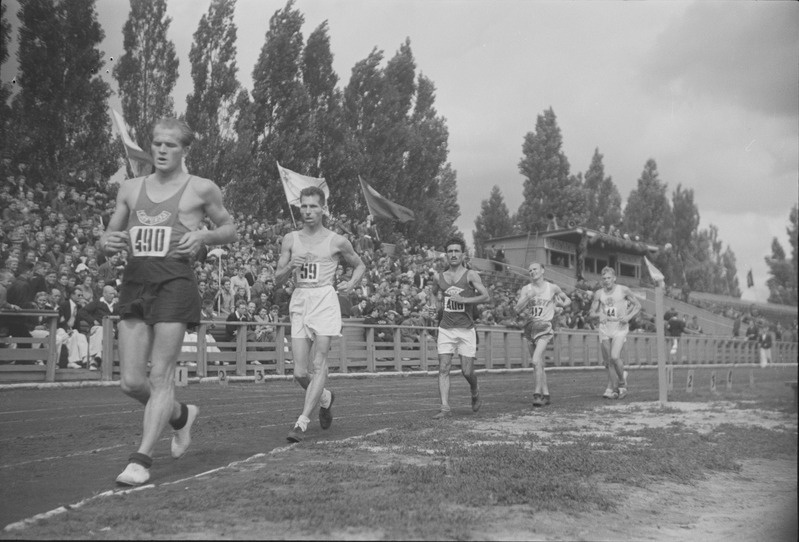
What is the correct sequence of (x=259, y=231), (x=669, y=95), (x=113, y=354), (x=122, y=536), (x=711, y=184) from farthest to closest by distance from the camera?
1. (x=259, y=231)
2. (x=113, y=354)
3. (x=669, y=95)
4. (x=711, y=184)
5. (x=122, y=536)

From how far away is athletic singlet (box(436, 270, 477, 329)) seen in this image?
9.77m

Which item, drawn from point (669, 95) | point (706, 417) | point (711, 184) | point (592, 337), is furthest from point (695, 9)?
point (592, 337)

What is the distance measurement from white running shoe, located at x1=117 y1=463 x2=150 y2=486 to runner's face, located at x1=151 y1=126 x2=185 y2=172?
1.76 meters

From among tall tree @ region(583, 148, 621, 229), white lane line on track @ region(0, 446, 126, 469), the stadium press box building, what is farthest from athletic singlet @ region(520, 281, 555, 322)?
tall tree @ region(583, 148, 621, 229)

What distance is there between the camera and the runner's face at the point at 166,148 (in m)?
5.10

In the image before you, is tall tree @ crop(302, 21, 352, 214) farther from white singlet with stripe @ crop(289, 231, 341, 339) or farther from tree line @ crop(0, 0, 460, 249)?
white singlet with stripe @ crop(289, 231, 341, 339)

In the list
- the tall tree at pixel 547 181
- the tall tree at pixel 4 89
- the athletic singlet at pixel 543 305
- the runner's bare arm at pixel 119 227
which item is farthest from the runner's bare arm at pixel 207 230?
the tall tree at pixel 547 181

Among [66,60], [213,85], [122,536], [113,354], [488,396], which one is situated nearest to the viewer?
[122,536]

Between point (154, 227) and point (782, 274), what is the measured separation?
12.0 feet

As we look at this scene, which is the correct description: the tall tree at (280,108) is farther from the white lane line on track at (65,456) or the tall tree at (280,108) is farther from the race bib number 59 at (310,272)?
the white lane line on track at (65,456)

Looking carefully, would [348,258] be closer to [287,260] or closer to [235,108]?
[287,260]

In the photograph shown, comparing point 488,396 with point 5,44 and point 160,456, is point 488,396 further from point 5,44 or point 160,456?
point 5,44

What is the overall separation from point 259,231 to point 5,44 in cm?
737

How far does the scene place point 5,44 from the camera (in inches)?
552
